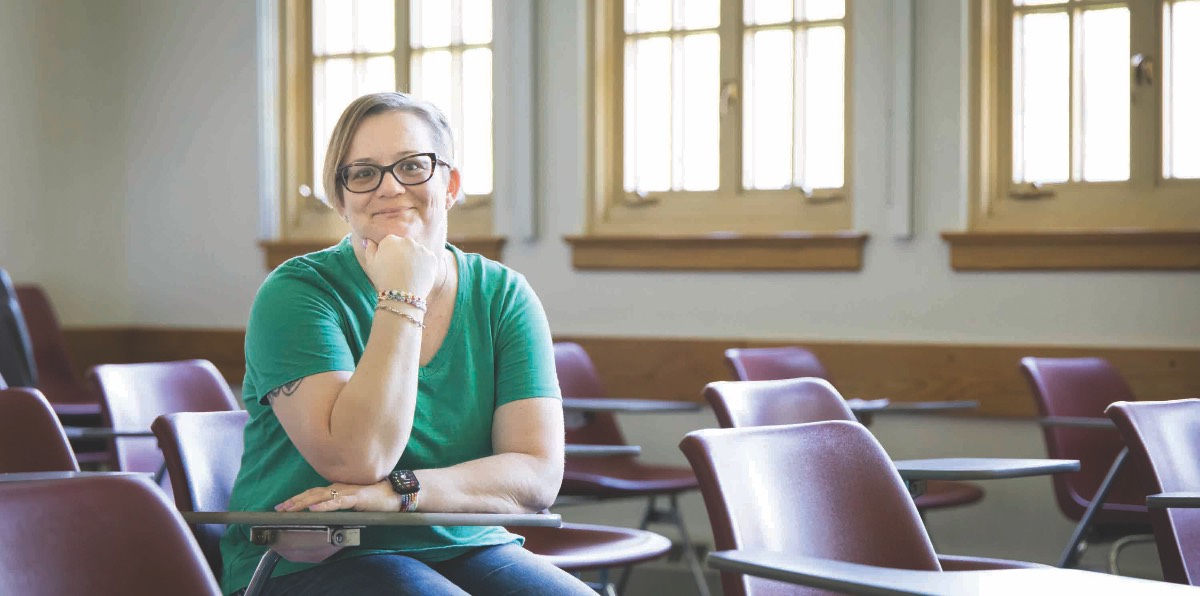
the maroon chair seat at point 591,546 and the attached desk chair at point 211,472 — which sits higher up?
the attached desk chair at point 211,472

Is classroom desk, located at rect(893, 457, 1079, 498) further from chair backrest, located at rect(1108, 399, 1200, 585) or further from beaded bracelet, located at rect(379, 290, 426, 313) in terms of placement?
beaded bracelet, located at rect(379, 290, 426, 313)

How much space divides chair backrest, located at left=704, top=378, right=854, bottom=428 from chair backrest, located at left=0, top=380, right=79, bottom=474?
1119 mm

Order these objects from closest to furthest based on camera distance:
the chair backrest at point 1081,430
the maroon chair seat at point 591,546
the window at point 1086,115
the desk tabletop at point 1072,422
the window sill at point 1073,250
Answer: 1. the maroon chair seat at point 591,546
2. the desk tabletop at point 1072,422
3. the chair backrest at point 1081,430
4. the window sill at point 1073,250
5. the window at point 1086,115

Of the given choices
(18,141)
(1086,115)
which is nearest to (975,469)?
(1086,115)

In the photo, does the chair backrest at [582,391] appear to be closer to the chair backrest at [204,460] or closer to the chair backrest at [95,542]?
the chair backrest at [204,460]

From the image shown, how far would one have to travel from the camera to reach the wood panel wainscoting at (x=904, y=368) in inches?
177

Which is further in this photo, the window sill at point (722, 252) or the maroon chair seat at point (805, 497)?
the window sill at point (722, 252)

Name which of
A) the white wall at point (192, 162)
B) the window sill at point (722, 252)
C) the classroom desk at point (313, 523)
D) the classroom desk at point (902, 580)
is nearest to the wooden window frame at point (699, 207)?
the window sill at point (722, 252)

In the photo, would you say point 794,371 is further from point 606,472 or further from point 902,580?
point 902,580

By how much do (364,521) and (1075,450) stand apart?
9.73ft

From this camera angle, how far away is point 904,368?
16.0 ft

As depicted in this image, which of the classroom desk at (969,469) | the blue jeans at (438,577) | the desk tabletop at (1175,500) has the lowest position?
the blue jeans at (438,577)

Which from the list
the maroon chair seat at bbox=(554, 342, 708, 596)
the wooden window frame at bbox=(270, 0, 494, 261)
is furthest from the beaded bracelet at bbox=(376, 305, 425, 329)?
the wooden window frame at bbox=(270, 0, 494, 261)

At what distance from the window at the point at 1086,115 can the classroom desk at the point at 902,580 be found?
3.37 metres
